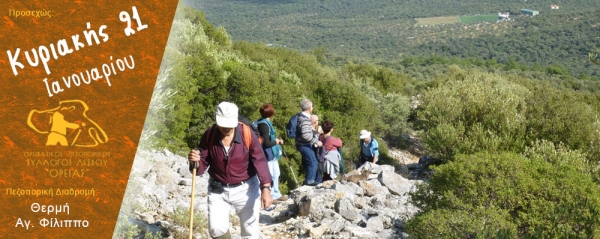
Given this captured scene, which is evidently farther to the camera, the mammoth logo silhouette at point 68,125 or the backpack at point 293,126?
the backpack at point 293,126

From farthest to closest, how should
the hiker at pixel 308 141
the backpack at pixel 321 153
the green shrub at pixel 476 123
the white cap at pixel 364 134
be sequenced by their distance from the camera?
the green shrub at pixel 476 123, the white cap at pixel 364 134, the backpack at pixel 321 153, the hiker at pixel 308 141

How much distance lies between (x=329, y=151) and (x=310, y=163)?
1.63 ft

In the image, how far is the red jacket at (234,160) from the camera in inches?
244

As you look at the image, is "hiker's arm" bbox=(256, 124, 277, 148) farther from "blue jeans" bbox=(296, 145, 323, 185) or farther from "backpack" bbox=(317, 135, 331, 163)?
"backpack" bbox=(317, 135, 331, 163)

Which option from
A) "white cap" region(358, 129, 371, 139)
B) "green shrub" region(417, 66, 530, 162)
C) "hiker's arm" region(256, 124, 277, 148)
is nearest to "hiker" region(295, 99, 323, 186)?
"white cap" region(358, 129, 371, 139)

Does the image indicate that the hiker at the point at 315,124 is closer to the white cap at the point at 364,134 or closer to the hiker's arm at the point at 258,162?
the white cap at the point at 364,134

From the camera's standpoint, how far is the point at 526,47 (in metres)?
126

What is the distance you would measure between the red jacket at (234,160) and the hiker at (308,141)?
163 inches

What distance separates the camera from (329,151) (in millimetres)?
11797

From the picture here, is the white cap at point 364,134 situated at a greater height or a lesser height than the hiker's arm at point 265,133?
lesser

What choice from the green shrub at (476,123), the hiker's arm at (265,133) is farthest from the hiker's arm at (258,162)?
the green shrub at (476,123)

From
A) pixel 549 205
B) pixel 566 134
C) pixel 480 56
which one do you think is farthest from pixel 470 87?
pixel 480 56

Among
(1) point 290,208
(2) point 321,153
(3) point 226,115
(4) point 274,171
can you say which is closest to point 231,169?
(3) point 226,115

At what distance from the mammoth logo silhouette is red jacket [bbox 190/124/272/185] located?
119cm
